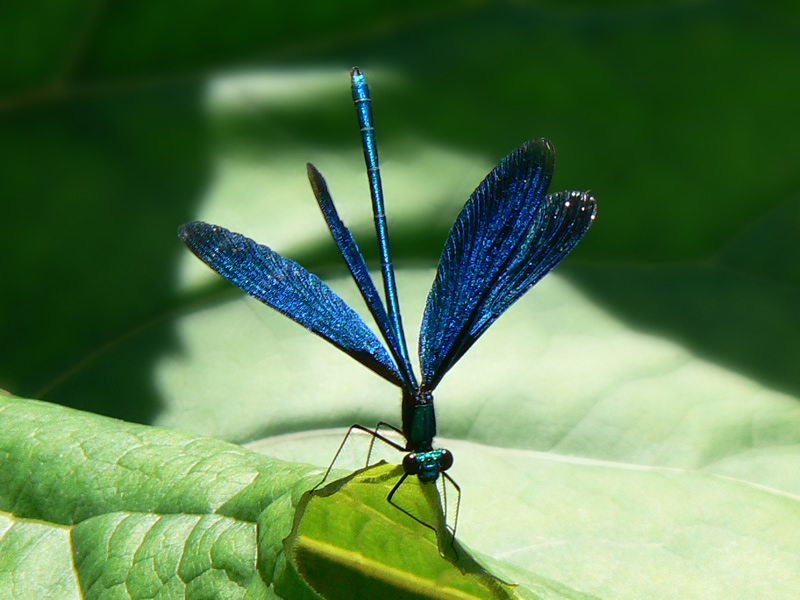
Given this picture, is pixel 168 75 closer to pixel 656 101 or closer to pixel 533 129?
pixel 533 129

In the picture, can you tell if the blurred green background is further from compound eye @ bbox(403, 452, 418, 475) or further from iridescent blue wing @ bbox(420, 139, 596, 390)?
compound eye @ bbox(403, 452, 418, 475)

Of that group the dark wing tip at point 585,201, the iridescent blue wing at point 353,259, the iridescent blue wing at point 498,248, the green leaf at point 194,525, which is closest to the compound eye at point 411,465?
the green leaf at point 194,525

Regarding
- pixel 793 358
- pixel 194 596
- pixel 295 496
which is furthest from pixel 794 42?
pixel 194 596

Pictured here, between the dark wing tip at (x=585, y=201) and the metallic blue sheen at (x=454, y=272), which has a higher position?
the dark wing tip at (x=585, y=201)

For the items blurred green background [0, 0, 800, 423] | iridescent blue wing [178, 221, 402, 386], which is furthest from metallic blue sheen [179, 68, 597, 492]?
blurred green background [0, 0, 800, 423]

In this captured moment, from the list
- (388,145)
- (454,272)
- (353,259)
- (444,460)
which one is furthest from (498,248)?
(388,145)

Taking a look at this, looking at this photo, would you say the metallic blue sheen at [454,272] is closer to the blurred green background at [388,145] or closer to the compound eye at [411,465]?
the compound eye at [411,465]

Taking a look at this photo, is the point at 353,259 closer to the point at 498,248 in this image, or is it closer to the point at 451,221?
the point at 498,248
